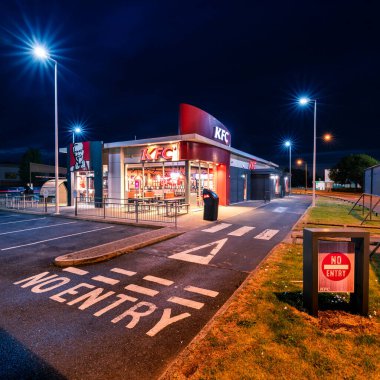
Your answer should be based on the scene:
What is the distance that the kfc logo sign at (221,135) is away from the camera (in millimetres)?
21769

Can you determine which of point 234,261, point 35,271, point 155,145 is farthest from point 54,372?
point 155,145

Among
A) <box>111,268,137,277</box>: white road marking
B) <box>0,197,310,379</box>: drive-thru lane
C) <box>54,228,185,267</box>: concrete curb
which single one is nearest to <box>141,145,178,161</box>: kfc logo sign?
<box>54,228,185,267</box>: concrete curb

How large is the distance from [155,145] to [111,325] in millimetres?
15493

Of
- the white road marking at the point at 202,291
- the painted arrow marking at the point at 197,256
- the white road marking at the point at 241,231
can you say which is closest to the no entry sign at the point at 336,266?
the white road marking at the point at 202,291

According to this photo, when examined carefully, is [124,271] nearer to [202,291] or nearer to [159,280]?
[159,280]

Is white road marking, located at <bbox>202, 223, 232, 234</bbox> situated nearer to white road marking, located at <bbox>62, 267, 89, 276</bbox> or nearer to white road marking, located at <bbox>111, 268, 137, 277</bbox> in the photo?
white road marking, located at <bbox>111, 268, 137, 277</bbox>

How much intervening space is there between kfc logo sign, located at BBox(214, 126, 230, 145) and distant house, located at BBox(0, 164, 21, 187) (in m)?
73.8

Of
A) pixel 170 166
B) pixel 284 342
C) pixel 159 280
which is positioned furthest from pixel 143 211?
pixel 284 342

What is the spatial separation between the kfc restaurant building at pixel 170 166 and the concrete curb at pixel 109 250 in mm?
8261

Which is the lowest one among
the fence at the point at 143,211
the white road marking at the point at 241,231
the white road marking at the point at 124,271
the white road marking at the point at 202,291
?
the white road marking at the point at 202,291

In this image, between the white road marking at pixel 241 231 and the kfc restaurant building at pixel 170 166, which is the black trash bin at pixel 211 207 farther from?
the kfc restaurant building at pixel 170 166

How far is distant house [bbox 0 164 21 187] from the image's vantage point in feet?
247

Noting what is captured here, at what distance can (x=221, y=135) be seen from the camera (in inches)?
904

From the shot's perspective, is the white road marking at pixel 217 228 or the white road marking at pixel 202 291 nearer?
the white road marking at pixel 202 291
